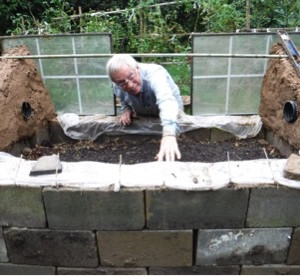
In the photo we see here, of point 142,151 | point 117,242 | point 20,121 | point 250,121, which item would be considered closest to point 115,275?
point 117,242

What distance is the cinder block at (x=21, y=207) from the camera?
8.10 feet

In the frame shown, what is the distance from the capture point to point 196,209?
250cm

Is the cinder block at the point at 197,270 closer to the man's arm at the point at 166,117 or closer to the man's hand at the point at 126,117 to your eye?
the man's arm at the point at 166,117

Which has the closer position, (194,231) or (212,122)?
(194,231)

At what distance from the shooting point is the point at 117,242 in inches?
104

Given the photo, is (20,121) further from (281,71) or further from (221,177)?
(281,71)

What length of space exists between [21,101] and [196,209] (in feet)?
7.62

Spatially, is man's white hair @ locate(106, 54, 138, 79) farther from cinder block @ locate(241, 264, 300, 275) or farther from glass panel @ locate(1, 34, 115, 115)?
cinder block @ locate(241, 264, 300, 275)

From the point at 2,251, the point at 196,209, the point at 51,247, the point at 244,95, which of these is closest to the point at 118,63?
the point at 196,209

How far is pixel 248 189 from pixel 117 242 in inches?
41.7

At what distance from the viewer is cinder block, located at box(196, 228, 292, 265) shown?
260 cm

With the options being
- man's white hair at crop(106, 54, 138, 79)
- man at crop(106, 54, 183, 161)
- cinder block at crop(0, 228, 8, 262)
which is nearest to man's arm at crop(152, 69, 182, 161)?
man at crop(106, 54, 183, 161)

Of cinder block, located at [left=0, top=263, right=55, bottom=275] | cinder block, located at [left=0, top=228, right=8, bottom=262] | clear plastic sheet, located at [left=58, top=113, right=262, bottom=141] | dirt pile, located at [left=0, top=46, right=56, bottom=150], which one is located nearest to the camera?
cinder block, located at [left=0, top=228, right=8, bottom=262]

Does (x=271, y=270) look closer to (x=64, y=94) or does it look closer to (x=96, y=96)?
(x=96, y=96)
